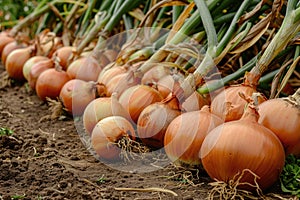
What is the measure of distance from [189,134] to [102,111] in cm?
48

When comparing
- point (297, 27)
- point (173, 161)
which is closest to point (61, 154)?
point (173, 161)

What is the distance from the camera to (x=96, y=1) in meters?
3.43

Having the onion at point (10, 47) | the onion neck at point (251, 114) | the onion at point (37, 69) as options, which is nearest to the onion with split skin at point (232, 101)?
the onion neck at point (251, 114)

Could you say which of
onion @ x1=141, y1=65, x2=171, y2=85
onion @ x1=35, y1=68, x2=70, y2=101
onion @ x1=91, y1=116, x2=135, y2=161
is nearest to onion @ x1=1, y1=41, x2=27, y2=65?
onion @ x1=35, y1=68, x2=70, y2=101

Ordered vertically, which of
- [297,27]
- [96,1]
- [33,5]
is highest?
[297,27]

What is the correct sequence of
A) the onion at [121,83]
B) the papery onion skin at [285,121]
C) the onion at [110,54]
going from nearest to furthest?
the papery onion skin at [285,121]
the onion at [121,83]
the onion at [110,54]

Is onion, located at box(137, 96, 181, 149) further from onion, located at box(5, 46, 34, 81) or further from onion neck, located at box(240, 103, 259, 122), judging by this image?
onion, located at box(5, 46, 34, 81)

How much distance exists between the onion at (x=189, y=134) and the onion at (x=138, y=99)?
0.27 m

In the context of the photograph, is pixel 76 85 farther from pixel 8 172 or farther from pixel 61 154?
pixel 8 172

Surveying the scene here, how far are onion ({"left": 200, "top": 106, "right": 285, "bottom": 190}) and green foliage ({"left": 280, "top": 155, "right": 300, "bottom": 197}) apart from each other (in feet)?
Result: 0.20

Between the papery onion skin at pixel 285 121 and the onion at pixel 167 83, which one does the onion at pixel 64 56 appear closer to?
the onion at pixel 167 83

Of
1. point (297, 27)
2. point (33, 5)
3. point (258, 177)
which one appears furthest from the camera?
point (33, 5)

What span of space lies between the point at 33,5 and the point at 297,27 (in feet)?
10.2

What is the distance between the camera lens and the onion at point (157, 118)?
1.95 m
